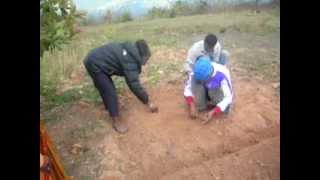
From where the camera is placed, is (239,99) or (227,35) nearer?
(239,99)

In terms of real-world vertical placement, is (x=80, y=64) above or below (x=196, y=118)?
above

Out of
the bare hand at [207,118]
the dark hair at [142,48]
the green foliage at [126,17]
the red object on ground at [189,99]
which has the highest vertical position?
the green foliage at [126,17]

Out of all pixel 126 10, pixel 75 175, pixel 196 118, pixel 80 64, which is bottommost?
pixel 75 175

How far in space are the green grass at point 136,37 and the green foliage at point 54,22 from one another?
107 cm

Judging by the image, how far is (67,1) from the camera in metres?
5.54

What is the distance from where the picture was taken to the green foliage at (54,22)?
531 centimetres

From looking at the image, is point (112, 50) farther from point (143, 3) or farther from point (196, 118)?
point (143, 3)

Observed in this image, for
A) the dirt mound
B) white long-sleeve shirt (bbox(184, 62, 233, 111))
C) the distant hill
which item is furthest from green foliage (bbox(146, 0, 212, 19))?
white long-sleeve shirt (bbox(184, 62, 233, 111))

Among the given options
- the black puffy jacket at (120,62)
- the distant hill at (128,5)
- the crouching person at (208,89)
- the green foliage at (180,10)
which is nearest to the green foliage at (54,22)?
the black puffy jacket at (120,62)

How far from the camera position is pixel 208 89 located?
19.0ft

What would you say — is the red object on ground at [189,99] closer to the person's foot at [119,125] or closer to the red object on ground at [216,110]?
the red object on ground at [216,110]
